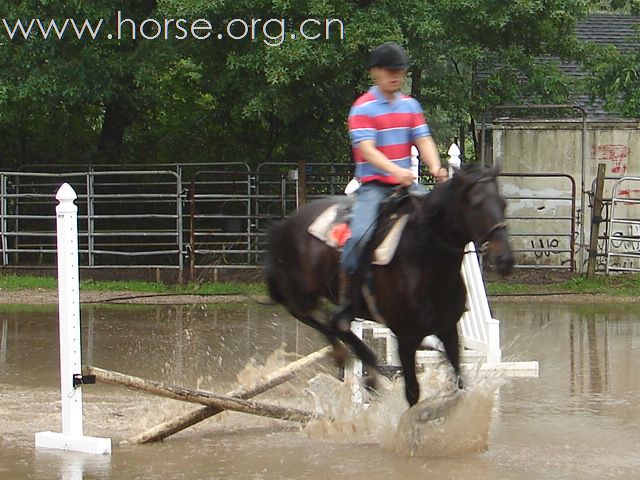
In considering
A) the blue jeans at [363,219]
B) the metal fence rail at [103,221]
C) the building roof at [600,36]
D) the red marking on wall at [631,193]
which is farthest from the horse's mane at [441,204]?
the building roof at [600,36]

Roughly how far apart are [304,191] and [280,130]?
3.34 meters

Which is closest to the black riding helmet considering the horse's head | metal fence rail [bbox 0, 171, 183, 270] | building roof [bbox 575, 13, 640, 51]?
the horse's head

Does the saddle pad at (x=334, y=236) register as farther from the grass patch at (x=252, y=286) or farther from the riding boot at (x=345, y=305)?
the grass patch at (x=252, y=286)

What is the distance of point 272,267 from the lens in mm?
7320

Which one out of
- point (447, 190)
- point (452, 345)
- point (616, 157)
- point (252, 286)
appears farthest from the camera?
point (616, 157)

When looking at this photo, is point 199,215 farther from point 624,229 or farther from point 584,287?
point 624,229

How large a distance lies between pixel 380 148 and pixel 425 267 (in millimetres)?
865

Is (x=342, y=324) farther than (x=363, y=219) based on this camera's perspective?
Yes

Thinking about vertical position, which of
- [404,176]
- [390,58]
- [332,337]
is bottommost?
[332,337]

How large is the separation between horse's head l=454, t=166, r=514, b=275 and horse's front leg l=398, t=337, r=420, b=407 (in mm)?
851

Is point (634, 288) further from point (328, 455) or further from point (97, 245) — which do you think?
point (328, 455)

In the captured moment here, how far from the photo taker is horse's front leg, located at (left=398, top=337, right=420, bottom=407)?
6.25 m

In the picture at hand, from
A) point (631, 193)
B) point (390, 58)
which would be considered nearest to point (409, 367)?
point (390, 58)

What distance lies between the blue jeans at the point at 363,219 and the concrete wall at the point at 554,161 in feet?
41.9
